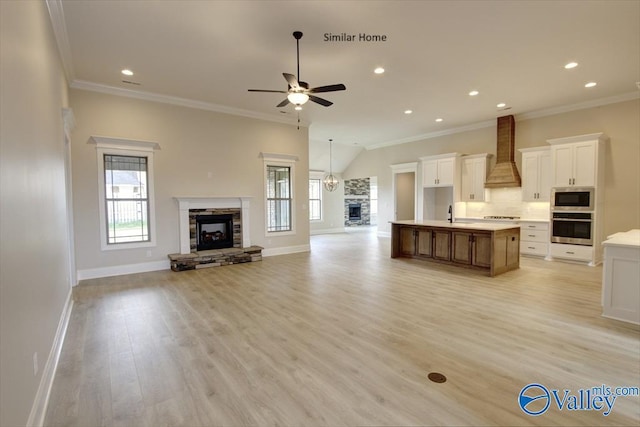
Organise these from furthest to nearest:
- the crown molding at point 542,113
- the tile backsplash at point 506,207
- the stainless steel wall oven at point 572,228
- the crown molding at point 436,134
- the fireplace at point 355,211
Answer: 1. the fireplace at point 355,211
2. the crown molding at point 436,134
3. the tile backsplash at point 506,207
4. the stainless steel wall oven at point 572,228
5. the crown molding at point 542,113

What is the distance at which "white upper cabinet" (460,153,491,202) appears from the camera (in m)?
8.16

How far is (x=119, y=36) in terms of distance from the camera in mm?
3863

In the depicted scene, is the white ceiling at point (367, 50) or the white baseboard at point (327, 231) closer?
the white ceiling at point (367, 50)

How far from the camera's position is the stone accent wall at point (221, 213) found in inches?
254

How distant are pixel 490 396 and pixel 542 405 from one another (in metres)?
0.32

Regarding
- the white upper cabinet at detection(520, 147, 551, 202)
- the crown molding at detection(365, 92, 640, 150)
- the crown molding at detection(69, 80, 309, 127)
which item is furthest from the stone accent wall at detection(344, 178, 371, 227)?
the white upper cabinet at detection(520, 147, 551, 202)

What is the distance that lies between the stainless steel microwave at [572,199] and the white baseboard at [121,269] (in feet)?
27.9

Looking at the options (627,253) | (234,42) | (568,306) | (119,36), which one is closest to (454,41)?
(234,42)

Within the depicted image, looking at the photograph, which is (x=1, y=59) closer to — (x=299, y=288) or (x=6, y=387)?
(x=6, y=387)

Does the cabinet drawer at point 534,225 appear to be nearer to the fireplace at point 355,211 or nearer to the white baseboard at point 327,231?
the white baseboard at point 327,231

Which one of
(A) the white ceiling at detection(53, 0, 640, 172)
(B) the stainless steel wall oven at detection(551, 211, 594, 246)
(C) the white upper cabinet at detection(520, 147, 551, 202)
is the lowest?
(B) the stainless steel wall oven at detection(551, 211, 594, 246)

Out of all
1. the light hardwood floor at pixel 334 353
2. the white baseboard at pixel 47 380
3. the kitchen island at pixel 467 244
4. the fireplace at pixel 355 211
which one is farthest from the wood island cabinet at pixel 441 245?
the fireplace at pixel 355 211

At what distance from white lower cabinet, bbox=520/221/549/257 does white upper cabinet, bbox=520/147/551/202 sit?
641mm

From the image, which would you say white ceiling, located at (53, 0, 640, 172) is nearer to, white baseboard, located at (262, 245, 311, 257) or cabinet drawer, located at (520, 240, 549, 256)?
cabinet drawer, located at (520, 240, 549, 256)
